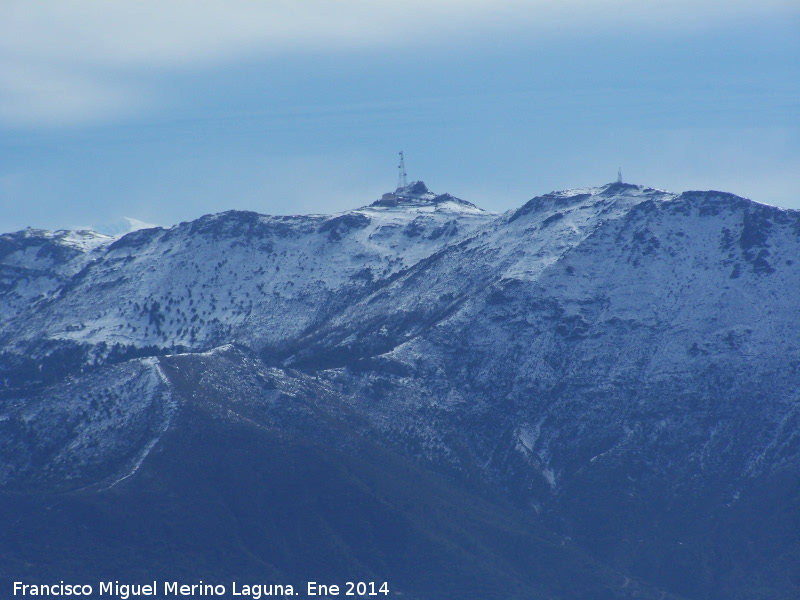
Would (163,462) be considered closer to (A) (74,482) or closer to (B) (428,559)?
(A) (74,482)

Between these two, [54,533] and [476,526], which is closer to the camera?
[54,533]

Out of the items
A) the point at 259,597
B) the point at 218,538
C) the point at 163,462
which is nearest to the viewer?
the point at 259,597

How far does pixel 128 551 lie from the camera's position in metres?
180

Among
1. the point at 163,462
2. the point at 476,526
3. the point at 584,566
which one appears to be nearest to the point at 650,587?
the point at 584,566

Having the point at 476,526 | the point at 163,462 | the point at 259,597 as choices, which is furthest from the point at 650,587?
the point at 163,462

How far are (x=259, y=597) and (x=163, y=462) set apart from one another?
3174 cm

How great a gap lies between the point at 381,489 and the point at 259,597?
2984 centimetres

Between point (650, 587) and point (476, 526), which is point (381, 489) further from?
point (650, 587)

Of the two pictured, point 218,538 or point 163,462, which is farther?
point 163,462

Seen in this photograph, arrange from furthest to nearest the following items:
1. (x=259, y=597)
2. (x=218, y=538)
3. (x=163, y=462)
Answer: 1. (x=163, y=462)
2. (x=218, y=538)
3. (x=259, y=597)

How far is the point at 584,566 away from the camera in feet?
627

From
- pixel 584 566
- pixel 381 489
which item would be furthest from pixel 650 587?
pixel 381 489

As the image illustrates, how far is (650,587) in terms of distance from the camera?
619 ft

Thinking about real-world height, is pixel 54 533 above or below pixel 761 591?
above
